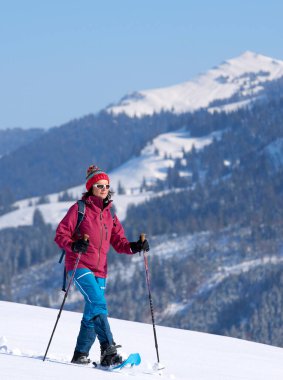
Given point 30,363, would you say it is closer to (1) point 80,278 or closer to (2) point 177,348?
(1) point 80,278

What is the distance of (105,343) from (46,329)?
367 cm

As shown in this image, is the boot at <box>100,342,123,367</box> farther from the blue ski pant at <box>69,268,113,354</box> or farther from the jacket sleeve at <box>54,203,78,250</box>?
the jacket sleeve at <box>54,203,78,250</box>

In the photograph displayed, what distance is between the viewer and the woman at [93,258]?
12211 millimetres

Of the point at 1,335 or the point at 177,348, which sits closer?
the point at 1,335

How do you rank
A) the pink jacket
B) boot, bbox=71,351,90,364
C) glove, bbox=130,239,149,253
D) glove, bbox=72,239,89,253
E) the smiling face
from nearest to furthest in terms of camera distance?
glove, bbox=72,239,89,253, the pink jacket, boot, bbox=71,351,90,364, the smiling face, glove, bbox=130,239,149,253

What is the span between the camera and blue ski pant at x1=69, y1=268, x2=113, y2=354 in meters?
12.2

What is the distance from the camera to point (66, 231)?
12180mm

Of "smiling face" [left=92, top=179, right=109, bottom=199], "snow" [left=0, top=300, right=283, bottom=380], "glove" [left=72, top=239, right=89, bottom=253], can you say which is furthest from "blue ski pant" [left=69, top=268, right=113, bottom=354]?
"smiling face" [left=92, top=179, right=109, bottom=199]

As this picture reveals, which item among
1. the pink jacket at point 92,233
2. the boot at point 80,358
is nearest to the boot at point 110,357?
the boot at point 80,358

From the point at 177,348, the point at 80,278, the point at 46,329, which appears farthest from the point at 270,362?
the point at 80,278

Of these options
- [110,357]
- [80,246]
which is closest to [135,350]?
[110,357]

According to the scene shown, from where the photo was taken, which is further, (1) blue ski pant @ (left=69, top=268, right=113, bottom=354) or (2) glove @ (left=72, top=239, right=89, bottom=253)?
(1) blue ski pant @ (left=69, top=268, right=113, bottom=354)

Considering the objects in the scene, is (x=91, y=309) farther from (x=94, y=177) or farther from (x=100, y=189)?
(x=94, y=177)

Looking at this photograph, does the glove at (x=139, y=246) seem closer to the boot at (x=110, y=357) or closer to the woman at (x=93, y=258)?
the woman at (x=93, y=258)
